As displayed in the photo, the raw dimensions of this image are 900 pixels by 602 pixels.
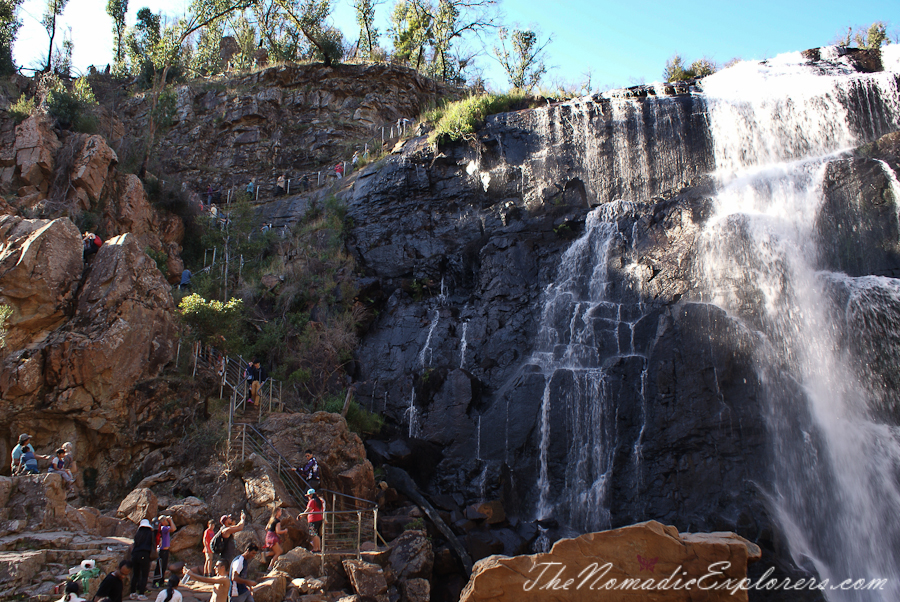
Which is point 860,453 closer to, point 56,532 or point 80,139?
point 56,532

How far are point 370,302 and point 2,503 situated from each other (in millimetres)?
14013

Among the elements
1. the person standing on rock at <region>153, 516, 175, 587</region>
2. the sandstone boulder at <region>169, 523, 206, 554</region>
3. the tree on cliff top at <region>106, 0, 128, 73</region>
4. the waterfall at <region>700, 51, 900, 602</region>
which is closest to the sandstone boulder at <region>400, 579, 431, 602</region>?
the sandstone boulder at <region>169, 523, 206, 554</region>

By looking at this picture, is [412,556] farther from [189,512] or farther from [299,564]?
[189,512]

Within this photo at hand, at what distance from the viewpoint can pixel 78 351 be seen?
13852mm

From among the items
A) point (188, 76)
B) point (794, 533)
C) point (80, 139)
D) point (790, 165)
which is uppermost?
point (188, 76)

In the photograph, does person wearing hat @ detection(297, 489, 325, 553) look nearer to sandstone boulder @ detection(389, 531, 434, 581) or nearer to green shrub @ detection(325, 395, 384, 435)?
sandstone boulder @ detection(389, 531, 434, 581)

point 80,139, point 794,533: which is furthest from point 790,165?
point 80,139

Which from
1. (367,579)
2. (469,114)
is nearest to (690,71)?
(469,114)

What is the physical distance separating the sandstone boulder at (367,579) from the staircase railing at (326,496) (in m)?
0.95

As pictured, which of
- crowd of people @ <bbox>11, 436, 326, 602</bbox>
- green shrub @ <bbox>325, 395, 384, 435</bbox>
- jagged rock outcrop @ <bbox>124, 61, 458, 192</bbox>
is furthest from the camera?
jagged rock outcrop @ <bbox>124, 61, 458, 192</bbox>

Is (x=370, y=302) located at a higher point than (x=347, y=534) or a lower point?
higher

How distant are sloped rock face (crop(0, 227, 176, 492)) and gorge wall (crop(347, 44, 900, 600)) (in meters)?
6.79

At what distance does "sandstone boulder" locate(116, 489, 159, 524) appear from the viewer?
11.6 metres

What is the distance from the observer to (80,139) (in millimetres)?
21234
